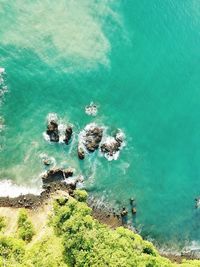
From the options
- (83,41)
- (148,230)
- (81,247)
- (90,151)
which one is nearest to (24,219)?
(81,247)

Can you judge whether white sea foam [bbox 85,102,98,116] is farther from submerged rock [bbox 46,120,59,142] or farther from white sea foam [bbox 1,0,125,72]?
white sea foam [bbox 1,0,125,72]

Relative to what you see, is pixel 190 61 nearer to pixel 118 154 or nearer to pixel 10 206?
pixel 118 154

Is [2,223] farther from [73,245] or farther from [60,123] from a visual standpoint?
[60,123]

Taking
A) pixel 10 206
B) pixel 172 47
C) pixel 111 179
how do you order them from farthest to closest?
pixel 172 47 → pixel 111 179 → pixel 10 206

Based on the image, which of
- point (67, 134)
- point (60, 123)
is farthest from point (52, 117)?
point (67, 134)

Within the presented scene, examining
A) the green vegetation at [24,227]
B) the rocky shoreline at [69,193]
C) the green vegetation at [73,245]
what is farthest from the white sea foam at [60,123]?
the green vegetation at [24,227]

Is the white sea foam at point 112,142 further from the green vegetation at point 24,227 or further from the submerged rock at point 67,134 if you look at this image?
the green vegetation at point 24,227
